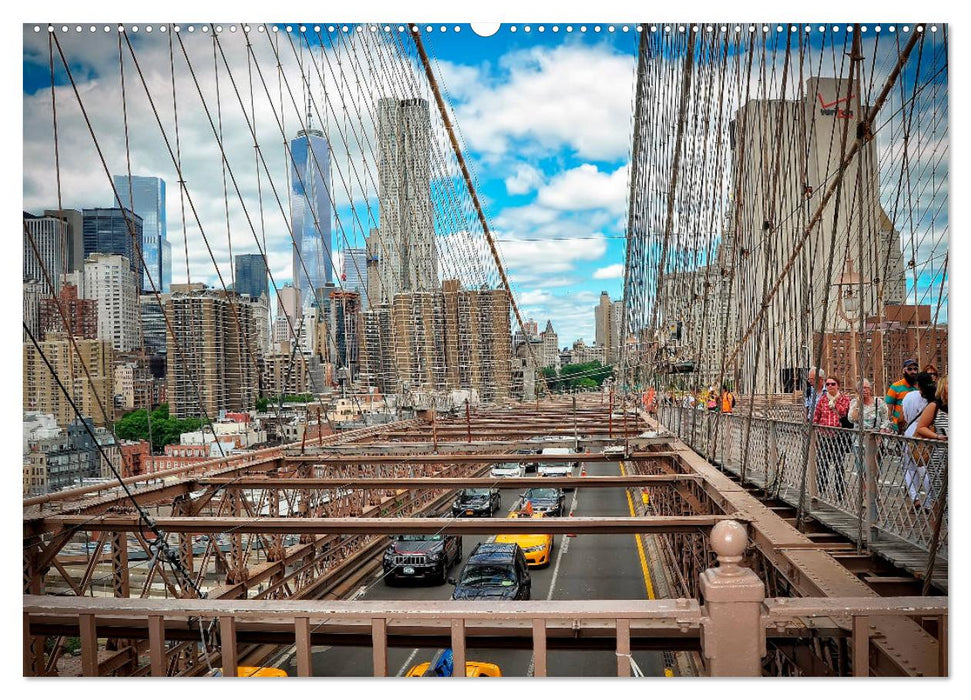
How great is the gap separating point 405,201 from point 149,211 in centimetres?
1612

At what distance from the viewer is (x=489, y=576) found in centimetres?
1239

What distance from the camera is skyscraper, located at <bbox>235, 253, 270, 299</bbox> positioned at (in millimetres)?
7238

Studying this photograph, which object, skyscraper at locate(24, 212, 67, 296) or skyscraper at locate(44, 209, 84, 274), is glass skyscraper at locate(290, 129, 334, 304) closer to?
skyscraper at locate(44, 209, 84, 274)

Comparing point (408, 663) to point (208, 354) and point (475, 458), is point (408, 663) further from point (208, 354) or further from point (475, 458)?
point (208, 354)

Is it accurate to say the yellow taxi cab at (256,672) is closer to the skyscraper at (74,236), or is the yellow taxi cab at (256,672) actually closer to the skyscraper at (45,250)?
the skyscraper at (45,250)

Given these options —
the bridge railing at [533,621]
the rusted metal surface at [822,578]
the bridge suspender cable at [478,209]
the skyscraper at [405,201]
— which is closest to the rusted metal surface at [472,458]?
the rusted metal surface at [822,578]

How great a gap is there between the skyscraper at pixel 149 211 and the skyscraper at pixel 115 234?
0.15 ft

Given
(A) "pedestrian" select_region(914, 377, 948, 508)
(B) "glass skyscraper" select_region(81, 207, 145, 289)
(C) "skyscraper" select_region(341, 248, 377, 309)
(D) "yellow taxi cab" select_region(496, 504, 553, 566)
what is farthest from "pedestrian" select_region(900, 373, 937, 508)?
(D) "yellow taxi cab" select_region(496, 504, 553, 566)

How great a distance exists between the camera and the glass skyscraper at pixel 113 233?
3.90 metres

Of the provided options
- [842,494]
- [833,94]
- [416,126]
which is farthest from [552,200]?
[416,126]

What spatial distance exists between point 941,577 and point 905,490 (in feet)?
2.03

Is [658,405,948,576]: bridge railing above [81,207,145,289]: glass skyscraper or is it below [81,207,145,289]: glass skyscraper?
below

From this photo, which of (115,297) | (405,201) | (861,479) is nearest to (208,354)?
(115,297)

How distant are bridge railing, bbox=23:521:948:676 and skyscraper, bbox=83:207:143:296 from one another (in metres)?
1.95
